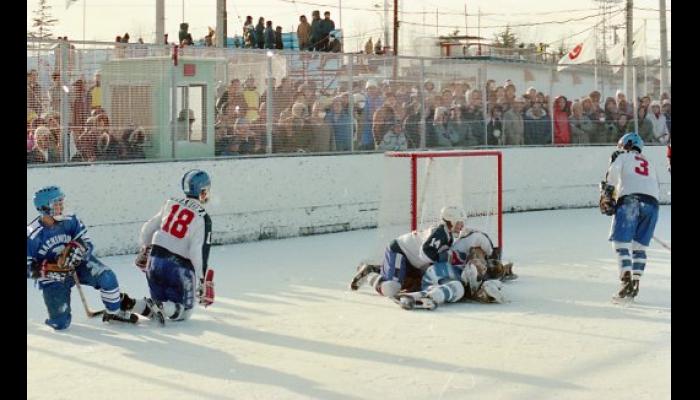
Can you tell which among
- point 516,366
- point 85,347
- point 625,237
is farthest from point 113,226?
point 516,366

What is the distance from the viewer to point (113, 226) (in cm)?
1219

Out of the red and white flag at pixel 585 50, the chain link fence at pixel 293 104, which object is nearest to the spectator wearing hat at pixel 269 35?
the chain link fence at pixel 293 104

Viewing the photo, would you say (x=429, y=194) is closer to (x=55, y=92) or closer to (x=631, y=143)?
(x=631, y=143)

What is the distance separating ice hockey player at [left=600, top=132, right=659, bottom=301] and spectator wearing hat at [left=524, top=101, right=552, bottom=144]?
27.2 ft

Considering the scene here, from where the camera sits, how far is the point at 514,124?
57.4 ft

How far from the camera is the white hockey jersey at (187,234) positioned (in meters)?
8.23

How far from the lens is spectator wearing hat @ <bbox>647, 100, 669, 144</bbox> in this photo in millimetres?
19367

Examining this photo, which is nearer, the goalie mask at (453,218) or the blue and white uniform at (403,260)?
the goalie mask at (453,218)

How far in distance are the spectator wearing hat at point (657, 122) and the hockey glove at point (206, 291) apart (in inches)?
509

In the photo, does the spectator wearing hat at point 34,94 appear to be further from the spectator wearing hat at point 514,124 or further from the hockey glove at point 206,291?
the spectator wearing hat at point 514,124

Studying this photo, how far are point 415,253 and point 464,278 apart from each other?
18.2 inches

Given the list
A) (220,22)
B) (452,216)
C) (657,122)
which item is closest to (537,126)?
(657,122)

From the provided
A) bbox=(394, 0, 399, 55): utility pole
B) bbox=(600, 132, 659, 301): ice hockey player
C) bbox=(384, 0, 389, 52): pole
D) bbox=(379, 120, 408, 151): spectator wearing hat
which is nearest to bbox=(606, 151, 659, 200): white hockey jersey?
bbox=(600, 132, 659, 301): ice hockey player

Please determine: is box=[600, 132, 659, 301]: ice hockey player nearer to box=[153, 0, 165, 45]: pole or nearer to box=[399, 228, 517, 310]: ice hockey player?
box=[399, 228, 517, 310]: ice hockey player
